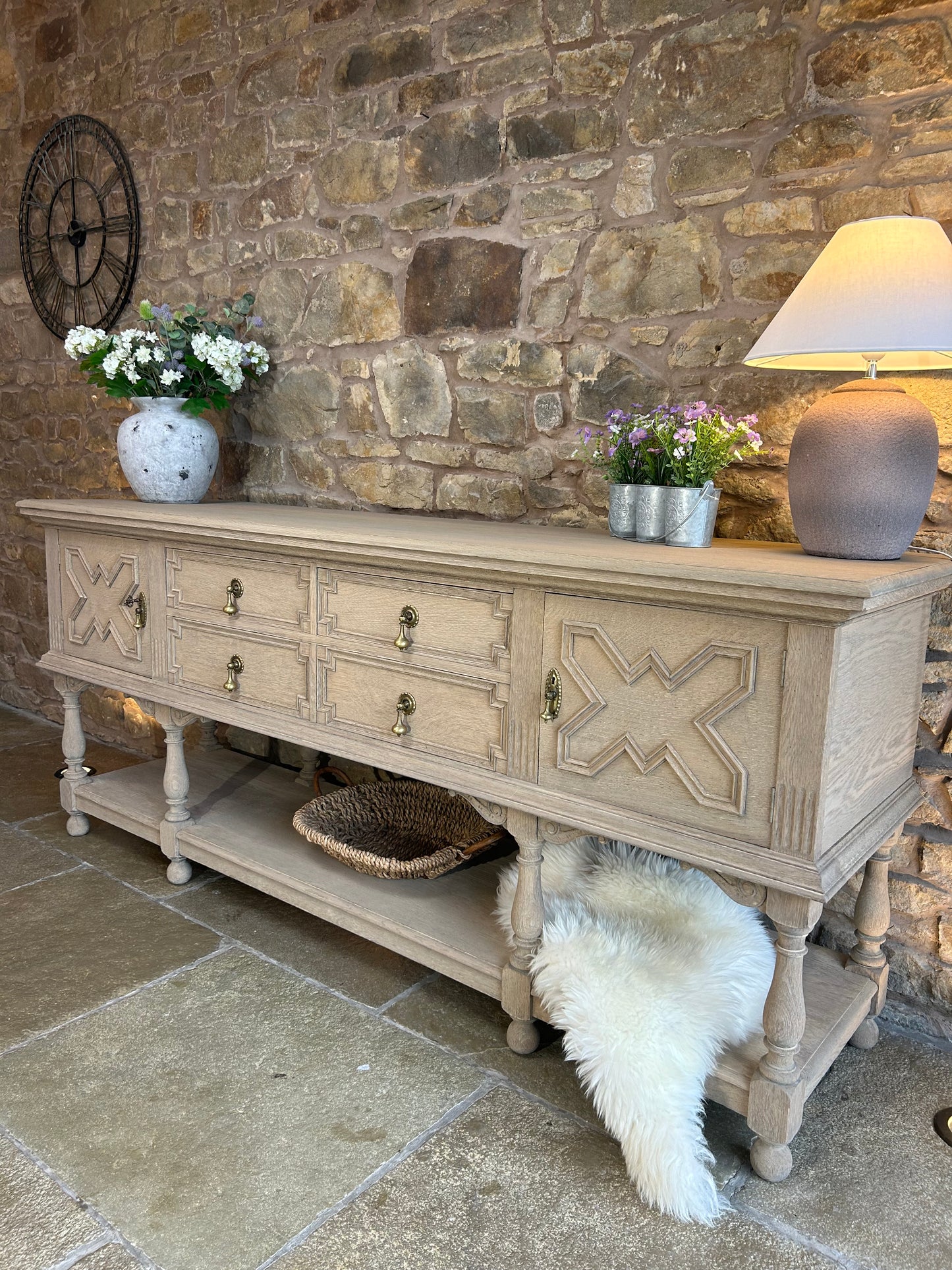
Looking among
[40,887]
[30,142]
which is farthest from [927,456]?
[30,142]

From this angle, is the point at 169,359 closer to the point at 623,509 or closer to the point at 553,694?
the point at 623,509

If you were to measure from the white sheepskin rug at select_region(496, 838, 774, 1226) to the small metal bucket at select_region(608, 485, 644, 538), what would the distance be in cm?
64

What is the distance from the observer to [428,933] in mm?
1919

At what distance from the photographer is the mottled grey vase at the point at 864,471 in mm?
1442

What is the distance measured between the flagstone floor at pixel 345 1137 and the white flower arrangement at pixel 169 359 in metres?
1.47

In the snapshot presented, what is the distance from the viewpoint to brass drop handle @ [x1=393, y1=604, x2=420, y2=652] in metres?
1.83

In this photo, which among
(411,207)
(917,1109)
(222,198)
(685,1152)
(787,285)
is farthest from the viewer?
(222,198)

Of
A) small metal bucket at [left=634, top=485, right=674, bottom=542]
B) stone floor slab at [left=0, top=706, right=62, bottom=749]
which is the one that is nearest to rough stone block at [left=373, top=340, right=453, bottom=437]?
small metal bucket at [left=634, top=485, right=674, bottom=542]

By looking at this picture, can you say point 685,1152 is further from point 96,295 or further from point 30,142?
point 30,142

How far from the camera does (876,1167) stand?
1535 mm

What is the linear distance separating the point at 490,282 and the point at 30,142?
2.48 meters

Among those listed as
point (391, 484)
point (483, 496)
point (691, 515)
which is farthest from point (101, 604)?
point (691, 515)

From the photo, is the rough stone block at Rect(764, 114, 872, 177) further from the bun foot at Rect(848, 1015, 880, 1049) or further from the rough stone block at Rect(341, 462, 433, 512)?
the bun foot at Rect(848, 1015, 880, 1049)

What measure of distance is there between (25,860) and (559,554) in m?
1.99
